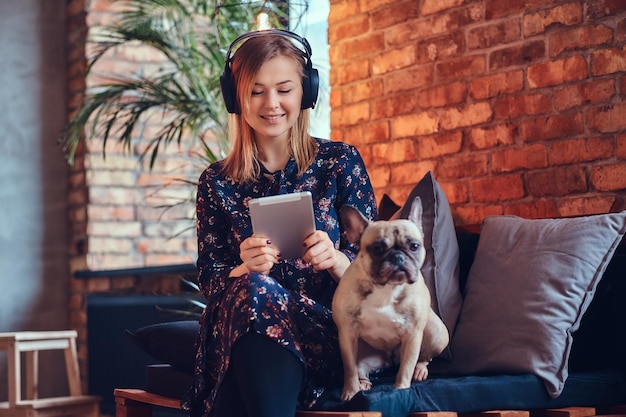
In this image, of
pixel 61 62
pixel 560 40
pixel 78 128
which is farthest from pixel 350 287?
pixel 61 62

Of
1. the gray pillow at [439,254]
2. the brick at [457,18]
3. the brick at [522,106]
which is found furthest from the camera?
the brick at [457,18]

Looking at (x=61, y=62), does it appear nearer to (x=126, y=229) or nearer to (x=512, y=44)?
(x=126, y=229)

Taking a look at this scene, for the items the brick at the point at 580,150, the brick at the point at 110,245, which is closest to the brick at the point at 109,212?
the brick at the point at 110,245

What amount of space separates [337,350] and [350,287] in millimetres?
180

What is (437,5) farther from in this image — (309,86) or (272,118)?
(272,118)

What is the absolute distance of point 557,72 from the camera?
2.80 metres

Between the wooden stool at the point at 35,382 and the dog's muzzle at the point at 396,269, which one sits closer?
the dog's muzzle at the point at 396,269

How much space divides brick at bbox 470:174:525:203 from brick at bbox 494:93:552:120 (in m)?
0.20

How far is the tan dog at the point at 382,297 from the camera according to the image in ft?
6.47

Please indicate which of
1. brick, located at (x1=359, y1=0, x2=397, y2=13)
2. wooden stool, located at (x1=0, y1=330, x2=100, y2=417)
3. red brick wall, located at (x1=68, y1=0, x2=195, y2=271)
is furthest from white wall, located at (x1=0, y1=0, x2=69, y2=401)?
brick, located at (x1=359, y1=0, x2=397, y2=13)

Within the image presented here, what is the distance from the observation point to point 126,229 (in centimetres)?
493

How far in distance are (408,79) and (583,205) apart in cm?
88

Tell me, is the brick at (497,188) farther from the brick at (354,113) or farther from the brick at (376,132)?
the brick at (354,113)

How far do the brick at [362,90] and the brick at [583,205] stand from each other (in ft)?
3.07
